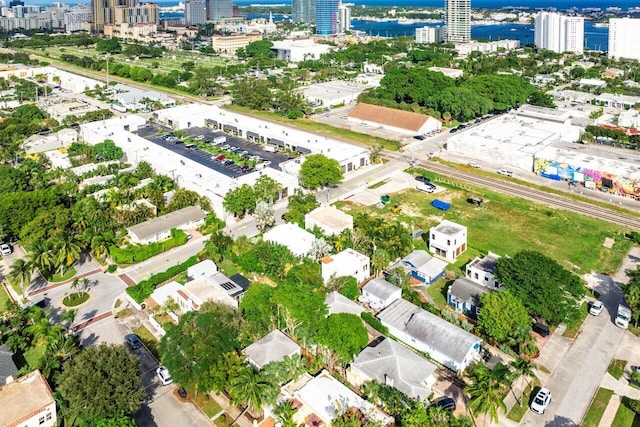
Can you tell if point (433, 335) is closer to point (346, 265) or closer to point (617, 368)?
point (346, 265)

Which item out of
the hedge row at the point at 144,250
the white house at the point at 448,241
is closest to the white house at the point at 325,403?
the white house at the point at 448,241

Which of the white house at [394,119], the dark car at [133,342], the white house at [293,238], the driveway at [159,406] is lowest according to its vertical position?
the driveway at [159,406]

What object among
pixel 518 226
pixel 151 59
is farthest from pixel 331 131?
pixel 151 59

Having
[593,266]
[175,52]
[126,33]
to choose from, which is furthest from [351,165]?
[126,33]

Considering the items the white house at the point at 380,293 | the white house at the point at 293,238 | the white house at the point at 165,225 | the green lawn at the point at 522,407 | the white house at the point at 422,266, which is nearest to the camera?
the green lawn at the point at 522,407

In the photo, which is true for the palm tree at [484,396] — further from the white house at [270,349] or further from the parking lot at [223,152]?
the parking lot at [223,152]

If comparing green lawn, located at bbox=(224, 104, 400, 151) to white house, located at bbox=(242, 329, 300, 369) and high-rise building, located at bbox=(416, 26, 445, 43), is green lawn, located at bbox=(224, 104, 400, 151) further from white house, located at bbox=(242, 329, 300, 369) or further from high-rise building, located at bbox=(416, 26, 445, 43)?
high-rise building, located at bbox=(416, 26, 445, 43)

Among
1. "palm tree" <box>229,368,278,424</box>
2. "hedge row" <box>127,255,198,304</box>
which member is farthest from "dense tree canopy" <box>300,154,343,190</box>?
"palm tree" <box>229,368,278,424</box>
